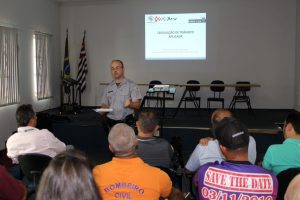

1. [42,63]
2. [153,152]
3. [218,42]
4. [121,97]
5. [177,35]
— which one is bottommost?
[153,152]

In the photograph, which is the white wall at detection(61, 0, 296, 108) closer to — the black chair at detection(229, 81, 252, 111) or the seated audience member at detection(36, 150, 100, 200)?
the black chair at detection(229, 81, 252, 111)

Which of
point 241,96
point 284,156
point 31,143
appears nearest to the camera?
point 284,156

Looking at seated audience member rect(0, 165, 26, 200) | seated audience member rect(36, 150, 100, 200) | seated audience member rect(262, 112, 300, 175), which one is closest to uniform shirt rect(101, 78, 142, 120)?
seated audience member rect(262, 112, 300, 175)

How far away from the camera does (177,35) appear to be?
9094mm

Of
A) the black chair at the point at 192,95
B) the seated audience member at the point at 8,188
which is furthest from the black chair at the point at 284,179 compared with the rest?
the black chair at the point at 192,95

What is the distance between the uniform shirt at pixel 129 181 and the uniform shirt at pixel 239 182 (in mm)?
267

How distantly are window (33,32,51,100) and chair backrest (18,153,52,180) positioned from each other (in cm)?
584

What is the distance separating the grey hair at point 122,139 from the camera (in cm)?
181

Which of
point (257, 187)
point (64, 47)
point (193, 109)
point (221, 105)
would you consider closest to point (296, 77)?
point (221, 105)

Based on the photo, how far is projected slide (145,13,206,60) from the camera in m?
9.07

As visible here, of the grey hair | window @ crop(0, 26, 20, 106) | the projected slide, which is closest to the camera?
the grey hair

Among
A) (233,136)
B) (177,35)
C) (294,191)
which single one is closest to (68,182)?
(294,191)

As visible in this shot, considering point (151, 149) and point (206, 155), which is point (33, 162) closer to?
point (151, 149)

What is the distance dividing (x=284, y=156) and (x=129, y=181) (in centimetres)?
115
